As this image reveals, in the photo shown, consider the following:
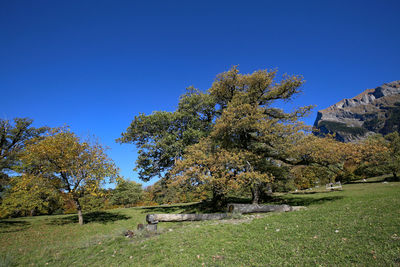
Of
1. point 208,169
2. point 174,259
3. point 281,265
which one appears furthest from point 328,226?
point 208,169

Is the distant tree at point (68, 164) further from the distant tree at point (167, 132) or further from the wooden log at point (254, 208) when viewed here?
the wooden log at point (254, 208)

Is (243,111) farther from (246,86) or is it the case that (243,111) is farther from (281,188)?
(281,188)

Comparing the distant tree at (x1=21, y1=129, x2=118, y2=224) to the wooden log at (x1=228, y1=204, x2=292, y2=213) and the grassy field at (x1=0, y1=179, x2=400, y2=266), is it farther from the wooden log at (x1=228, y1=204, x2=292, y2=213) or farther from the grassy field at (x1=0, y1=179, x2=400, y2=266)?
the wooden log at (x1=228, y1=204, x2=292, y2=213)

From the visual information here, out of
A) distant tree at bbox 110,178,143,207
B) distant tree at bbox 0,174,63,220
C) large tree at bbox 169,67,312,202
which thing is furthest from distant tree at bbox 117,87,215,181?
distant tree at bbox 110,178,143,207

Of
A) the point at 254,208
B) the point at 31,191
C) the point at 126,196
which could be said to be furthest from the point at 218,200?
the point at 126,196

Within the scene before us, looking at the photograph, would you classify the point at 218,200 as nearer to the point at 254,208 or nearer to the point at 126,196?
the point at 254,208

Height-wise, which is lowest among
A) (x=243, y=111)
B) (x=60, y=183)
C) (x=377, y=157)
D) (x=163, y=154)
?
(x=377, y=157)

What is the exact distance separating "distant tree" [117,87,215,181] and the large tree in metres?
3.54

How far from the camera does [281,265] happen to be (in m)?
5.00

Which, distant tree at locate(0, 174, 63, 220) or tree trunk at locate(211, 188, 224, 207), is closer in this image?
distant tree at locate(0, 174, 63, 220)

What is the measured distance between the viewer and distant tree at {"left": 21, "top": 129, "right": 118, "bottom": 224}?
14375mm

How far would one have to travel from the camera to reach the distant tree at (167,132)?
819 inches

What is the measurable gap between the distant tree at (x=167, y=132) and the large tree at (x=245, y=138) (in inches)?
139

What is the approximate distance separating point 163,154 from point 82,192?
8337mm
